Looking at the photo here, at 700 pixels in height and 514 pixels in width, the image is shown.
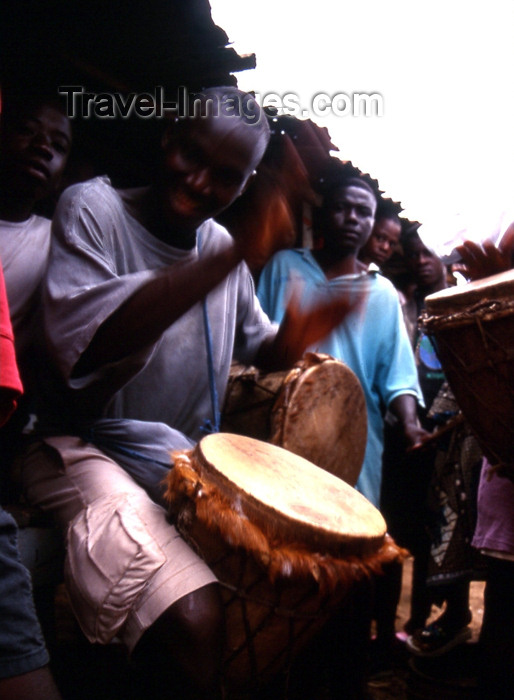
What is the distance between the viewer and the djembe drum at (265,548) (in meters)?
1.40

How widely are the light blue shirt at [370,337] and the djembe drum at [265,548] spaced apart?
1.58 meters

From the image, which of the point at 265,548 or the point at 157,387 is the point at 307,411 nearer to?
the point at 157,387

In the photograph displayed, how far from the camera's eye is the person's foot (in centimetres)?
286

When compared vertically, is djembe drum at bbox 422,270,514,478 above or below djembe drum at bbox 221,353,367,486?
above

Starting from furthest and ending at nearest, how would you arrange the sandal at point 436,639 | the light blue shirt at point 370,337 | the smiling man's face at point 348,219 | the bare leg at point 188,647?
the smiling man's face at point 348,219 < the light blue shirt at point 370,337 < the sandal at point 436,639 < the bare leg at point 188,647

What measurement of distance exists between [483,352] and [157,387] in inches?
43.2

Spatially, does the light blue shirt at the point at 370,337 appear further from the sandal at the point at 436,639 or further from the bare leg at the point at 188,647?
the bare leg at the point at 188,647

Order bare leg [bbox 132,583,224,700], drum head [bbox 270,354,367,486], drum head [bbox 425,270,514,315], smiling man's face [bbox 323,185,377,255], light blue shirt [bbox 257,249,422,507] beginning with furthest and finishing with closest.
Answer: smiling man's face [bbox 323,185,377,255], light blue shirt [bbox 257,249,422,507], drum head [bbox 270,354,367,486], drum head [bbox 425,270,514,315], bare leg [bbox 132,583,224,700]

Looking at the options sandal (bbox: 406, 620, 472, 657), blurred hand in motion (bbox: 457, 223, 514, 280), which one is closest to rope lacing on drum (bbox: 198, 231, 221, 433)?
blurred hand in motion (bbox: 457, 223, 514, 280)

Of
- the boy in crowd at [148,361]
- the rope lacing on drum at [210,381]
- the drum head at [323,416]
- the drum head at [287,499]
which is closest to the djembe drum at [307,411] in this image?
the drum head at [323,416]

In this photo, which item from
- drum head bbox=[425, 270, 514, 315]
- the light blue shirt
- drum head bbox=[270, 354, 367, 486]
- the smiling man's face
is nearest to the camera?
drum head bbox=[425, 270, 514, 315]

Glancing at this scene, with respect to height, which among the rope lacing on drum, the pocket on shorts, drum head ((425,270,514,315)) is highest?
drum head ((425,270,514,315))

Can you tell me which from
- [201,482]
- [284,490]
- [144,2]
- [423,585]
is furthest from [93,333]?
[423,585]

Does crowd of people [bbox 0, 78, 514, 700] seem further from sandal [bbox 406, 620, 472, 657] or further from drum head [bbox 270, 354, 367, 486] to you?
drum head [bbox 270, 354, 367, 486]
